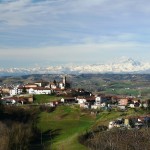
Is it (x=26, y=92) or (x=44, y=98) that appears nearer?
(x=44, y=98)

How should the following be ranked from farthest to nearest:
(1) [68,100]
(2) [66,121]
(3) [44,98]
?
(3) [44,98]
(1) [68,100]
(2) [66,121]

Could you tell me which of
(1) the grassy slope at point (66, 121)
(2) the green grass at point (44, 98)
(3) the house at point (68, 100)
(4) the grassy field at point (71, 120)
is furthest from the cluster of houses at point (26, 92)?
(4) the grassy field at point (71, 120)

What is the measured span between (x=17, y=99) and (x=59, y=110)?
20.8m

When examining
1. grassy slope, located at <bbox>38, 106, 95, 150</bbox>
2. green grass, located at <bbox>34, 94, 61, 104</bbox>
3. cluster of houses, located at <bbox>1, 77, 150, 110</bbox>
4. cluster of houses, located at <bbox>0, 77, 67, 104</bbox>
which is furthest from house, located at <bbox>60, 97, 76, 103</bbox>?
grassy slope, located at <bbox>38, 106, 95, 150</bbox>

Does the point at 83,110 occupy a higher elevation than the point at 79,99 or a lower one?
lower

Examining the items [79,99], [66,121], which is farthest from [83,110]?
[79,99]

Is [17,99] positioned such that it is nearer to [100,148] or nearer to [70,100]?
[70,100]

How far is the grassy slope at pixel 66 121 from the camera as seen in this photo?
90.9 metres

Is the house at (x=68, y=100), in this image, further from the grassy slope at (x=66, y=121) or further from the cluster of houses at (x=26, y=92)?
the grassy slope at (x=66, y=121)

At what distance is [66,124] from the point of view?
100000 millimetres

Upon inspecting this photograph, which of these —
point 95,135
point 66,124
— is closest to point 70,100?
point 66,124

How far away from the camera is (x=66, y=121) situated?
103m

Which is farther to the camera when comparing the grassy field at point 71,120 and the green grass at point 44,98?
the green grass at point 44,98

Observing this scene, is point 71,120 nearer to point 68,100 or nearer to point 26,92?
point 68,100
